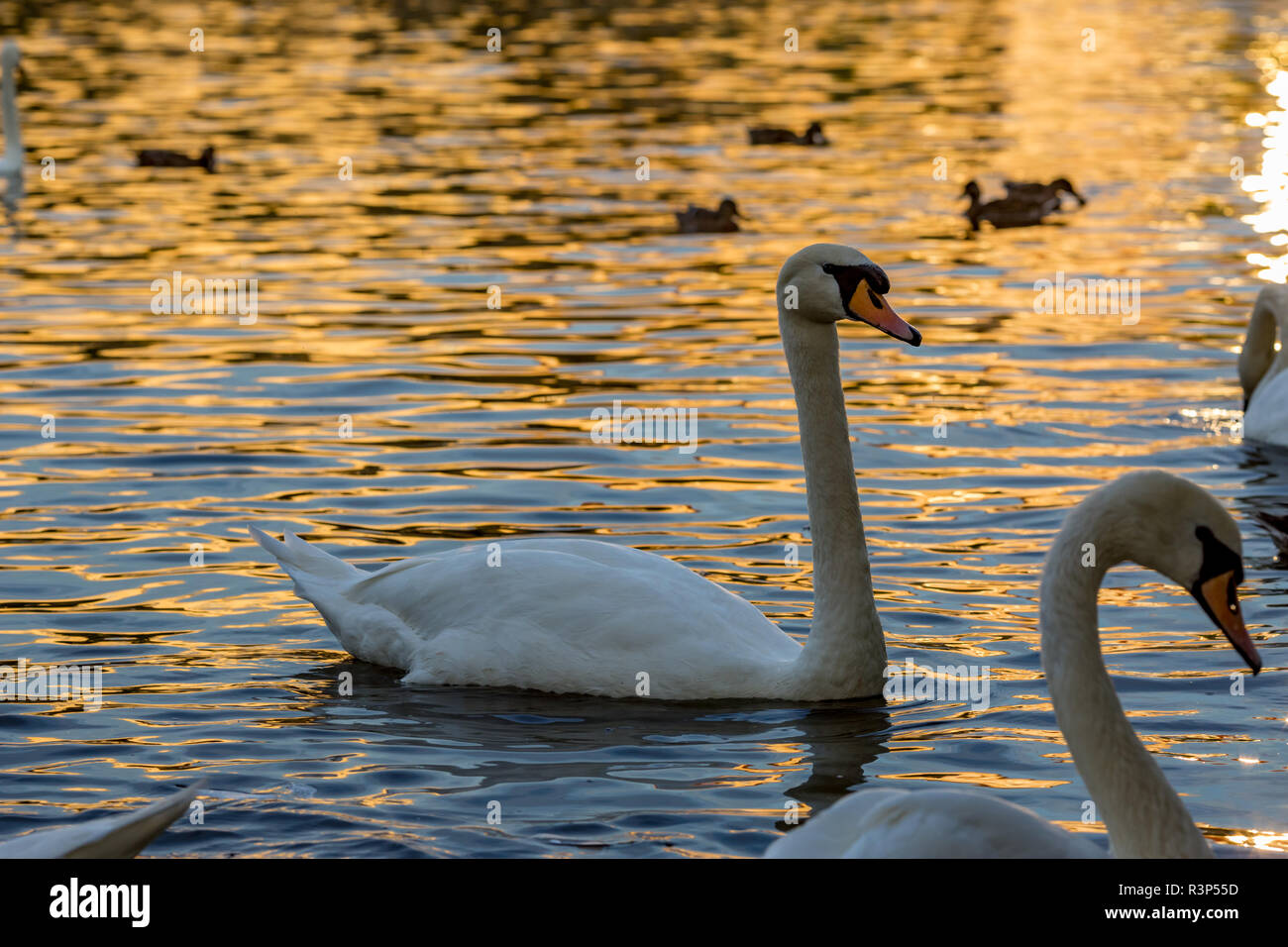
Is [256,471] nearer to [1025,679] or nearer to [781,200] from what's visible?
[1025,679]

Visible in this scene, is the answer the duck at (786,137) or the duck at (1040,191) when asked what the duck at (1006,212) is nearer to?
the duck at (1040,191)

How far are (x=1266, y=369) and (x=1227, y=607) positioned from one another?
365 inches

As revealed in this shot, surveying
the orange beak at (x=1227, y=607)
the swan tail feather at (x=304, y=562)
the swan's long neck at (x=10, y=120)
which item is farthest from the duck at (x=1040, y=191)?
the orange beak at (x=1227, y=607)

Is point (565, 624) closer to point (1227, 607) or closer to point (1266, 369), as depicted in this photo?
point (1227, 607)

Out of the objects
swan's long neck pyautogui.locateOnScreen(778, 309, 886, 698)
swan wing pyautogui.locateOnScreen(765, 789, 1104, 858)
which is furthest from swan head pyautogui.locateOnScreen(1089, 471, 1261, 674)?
swan's long neck pyautogui.locateOnScreen(778, 309, 886, 698)

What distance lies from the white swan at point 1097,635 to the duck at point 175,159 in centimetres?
2039

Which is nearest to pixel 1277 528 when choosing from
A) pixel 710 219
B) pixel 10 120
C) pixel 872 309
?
pixel 872 309

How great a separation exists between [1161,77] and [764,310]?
2124 cm

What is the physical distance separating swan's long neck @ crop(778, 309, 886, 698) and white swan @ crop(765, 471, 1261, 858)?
258 cm

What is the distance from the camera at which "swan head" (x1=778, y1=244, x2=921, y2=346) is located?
306 inches

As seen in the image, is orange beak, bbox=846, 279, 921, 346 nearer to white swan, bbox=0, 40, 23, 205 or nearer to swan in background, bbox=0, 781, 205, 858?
swan in background, bbox=0, 781, 205, 858

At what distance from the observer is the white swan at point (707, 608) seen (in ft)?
25.9

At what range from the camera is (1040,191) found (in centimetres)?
2117

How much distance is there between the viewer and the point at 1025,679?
8.41m
